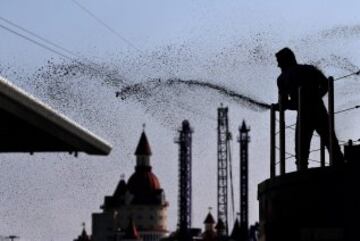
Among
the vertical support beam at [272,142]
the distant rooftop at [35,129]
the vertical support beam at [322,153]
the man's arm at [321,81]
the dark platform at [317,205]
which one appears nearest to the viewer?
the dark platform at [317,205]

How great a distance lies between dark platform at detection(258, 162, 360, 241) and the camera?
62.0ft

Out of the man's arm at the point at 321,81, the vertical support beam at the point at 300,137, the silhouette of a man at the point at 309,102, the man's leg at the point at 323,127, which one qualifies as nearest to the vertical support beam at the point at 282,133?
the silhouette of a man at the point at 309,102

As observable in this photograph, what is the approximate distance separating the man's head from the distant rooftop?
4294mm

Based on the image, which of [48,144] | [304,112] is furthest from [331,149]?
[48,144]

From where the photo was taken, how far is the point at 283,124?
861 inches

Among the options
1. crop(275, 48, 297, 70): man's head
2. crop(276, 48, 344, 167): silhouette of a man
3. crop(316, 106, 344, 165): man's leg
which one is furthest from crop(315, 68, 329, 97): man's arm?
crop(275, 48, 297, 70): man's head

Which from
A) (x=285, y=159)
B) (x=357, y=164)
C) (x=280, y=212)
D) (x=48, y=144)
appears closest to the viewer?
(x=357, y=164)

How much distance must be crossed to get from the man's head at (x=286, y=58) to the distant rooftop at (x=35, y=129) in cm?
429

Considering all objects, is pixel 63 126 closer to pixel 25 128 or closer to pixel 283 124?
pixel 25 128

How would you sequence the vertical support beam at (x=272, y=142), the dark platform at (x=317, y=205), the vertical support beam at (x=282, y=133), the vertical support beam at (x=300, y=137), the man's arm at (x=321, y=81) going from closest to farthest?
the dark platform at (x=317, y=205) < the vertical support beam at (x=300, y=137) < the man's arm at (x=321, y=81) < the vertical support beam at (x=282, y=133) < the vertical support beam at (x=272, y=142)

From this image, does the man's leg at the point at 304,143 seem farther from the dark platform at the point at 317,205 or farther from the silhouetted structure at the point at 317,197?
the dark platform at the point at 317,205

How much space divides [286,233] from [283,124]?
2614 mm

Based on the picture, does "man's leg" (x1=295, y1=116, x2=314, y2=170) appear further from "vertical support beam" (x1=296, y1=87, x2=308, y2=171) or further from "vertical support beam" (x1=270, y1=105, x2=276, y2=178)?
"vertical support beam" (x1=270, y1=105, x2=276, y2=178)

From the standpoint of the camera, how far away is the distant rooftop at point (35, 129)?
2061 centimetres
